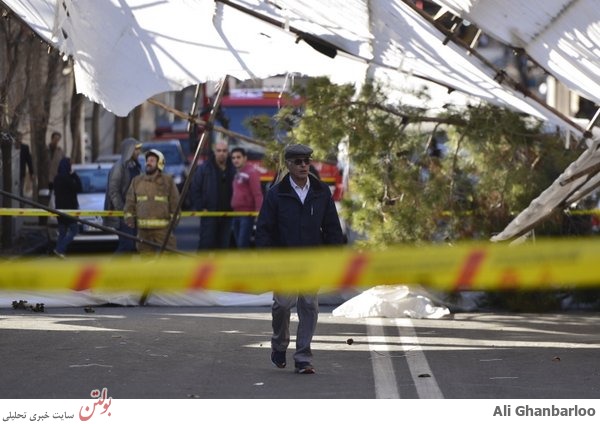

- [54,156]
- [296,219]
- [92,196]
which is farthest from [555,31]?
[54,156]

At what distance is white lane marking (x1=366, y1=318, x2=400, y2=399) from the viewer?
9.11m

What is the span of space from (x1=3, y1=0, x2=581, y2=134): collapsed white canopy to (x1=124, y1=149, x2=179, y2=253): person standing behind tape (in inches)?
124

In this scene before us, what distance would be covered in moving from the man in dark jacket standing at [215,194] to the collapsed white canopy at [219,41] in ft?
15.7

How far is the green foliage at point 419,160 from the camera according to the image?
14.2 metres

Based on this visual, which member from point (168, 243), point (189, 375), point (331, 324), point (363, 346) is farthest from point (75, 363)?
point (168, 243)

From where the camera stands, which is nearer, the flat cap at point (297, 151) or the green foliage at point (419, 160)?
the flat cap at point (297, 151)

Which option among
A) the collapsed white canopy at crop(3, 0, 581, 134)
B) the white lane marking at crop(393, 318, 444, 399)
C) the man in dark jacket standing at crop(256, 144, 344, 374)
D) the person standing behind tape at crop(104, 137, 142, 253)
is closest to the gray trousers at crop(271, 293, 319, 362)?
the man in dark jacket standing at crop(256, 144, 344, 374)

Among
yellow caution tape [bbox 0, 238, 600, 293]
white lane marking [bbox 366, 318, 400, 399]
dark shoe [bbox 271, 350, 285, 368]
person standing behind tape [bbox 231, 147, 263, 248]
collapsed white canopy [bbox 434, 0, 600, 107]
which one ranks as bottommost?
white lane marking [bbox 366, 318, 400, 399]

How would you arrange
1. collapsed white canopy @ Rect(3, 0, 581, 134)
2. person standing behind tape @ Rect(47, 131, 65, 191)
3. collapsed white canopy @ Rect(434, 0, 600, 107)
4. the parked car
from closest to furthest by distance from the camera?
1. collapsed white canopy @ Rect(434, 0, 600, 107)
2. collapsed white canopy @ Rect(3, 0, 581, 134)
3. the parked car
4. person standing behind tape @ Rect(47, 131, 65, 191)

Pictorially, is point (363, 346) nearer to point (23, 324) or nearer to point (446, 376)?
point (446, 376)

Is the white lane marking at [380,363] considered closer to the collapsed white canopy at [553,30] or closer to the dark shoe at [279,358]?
the dark shoe at [279,358]

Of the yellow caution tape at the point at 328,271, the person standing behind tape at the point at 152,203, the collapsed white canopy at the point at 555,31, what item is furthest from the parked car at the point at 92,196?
the yellow caution tape at the point at 328,271

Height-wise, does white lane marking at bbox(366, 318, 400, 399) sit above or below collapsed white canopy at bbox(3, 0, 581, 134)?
below

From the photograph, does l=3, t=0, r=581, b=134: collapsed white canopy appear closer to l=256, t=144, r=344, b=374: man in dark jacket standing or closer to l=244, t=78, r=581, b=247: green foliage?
l=244, t=78, r=581, b=247: green foliage
